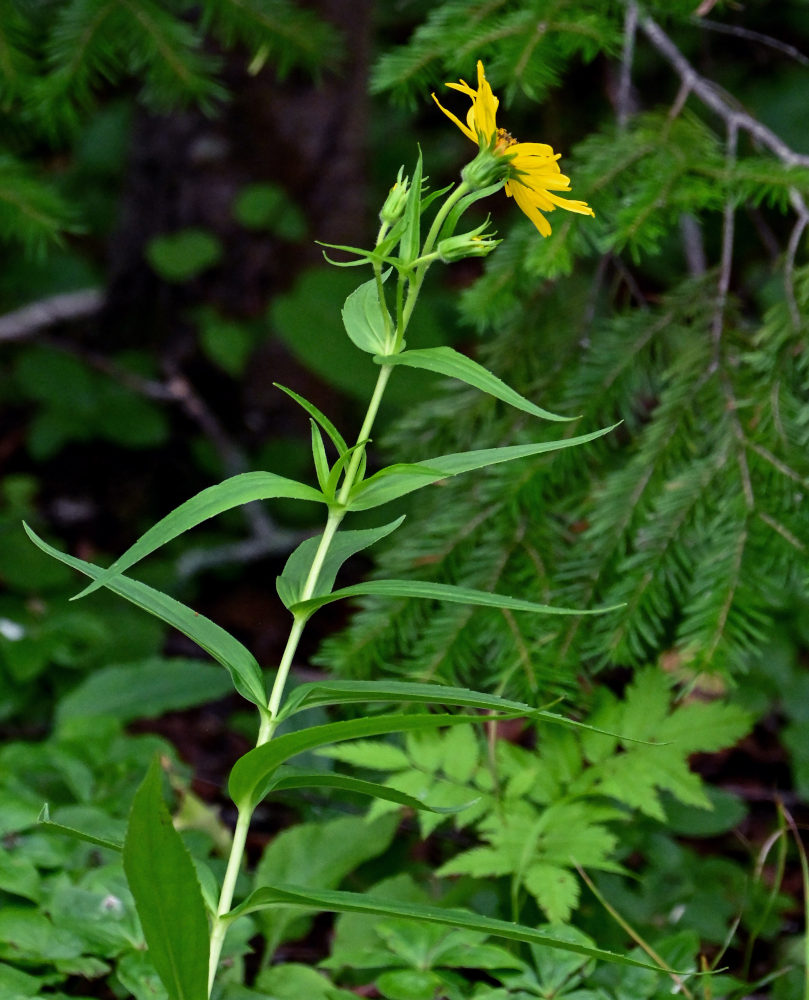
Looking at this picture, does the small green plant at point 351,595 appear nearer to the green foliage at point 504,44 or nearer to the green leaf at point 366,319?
the green leaf at point 366,319

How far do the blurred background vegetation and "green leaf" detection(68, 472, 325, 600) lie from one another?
1.64 feet

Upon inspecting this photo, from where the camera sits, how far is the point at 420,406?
1592 mm

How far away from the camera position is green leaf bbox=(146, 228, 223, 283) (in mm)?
2551

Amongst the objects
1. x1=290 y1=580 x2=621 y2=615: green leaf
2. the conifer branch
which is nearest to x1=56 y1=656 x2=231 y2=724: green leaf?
x1=290 y1=580 x2=621 y2=615: green leaf

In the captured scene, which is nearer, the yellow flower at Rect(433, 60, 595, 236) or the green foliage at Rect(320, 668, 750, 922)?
the yellow flower at Rect(433, 60, 595, 236)

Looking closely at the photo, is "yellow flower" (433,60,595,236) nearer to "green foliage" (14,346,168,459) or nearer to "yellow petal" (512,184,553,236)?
"yellow petal" (512,184,553,236)

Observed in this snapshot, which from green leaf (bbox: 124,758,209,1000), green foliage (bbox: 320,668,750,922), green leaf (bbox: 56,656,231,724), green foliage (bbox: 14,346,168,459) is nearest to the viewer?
green leaf (bbox: 124,758,209,1000)

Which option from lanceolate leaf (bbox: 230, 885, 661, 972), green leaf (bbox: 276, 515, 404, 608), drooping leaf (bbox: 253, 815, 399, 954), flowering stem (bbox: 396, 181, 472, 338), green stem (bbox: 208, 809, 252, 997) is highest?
flowering stem (bbox: 396, 181, 472, 338)

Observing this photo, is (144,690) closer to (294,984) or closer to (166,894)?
(294,984)

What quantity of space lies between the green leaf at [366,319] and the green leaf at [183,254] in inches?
71.6

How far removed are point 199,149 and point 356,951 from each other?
2.21 meters

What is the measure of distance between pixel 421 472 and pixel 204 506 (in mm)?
172

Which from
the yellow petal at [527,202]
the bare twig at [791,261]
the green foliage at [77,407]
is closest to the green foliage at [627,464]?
the bare twig at [791,261]

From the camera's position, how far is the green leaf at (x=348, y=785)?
2.62 feet
